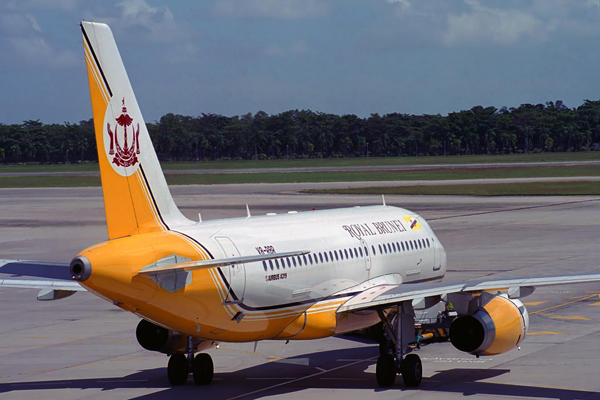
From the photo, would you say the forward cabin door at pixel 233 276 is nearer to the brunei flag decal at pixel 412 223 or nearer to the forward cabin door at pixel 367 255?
the forward cabin door at pixel 367 255

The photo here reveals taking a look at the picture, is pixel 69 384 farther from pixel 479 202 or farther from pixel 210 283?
pixel 479 202

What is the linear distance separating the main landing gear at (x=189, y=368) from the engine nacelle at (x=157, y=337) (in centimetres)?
35

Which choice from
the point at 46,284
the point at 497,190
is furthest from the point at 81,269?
the point at 497,190

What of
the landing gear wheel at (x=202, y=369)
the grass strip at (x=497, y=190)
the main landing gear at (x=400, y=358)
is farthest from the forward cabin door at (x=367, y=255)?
the grass strip at (x=497, y=190)

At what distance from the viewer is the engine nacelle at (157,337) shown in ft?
69.3

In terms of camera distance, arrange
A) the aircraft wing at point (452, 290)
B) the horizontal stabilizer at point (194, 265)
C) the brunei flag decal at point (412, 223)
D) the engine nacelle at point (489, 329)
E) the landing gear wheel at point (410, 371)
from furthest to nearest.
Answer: the brunei flag decal at point (412, 223) < the landing gear wheel at point (410, 371) < the engine nacelle at point (489, 329) < the aircraft wing at point (452, 290) < the horizontal stabilizer at point (194, 265)

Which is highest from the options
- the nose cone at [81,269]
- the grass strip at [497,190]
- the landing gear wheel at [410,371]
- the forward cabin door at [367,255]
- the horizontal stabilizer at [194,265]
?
the nose cone at [81,269]

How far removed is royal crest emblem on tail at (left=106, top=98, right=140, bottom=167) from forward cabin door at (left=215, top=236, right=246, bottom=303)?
8.39 feet

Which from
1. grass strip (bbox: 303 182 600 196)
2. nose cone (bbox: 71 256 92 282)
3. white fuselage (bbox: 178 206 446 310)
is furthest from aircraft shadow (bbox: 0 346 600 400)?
grass strip (bbox: 303 182 600 196)

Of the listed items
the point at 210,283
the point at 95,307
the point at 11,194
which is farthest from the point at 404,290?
the point at 11,194

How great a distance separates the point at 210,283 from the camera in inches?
706

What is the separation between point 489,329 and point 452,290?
132 cm

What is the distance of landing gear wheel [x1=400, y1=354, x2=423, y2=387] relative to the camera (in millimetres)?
20812

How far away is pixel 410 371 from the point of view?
2080cm
